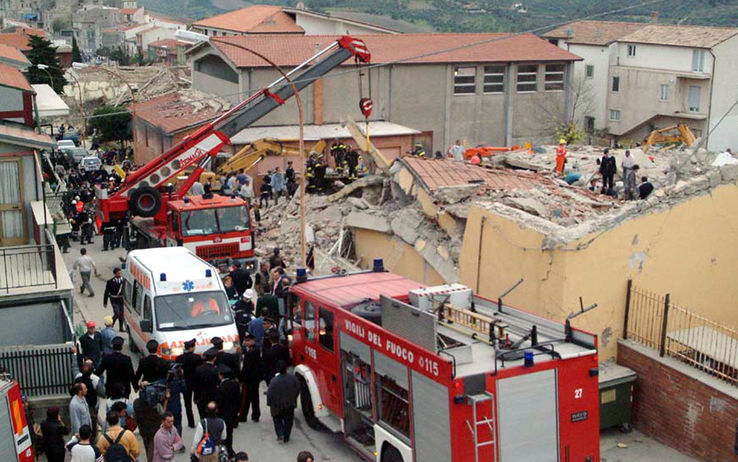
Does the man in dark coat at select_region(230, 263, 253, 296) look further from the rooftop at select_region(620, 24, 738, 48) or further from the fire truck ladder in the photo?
the rooftop at select_region(620, 24, 738, 48)

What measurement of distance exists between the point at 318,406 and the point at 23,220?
357 inches

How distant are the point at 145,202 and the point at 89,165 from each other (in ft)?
57.3

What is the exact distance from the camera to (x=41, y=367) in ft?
48.7

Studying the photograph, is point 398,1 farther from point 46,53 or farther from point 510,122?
point 510,122

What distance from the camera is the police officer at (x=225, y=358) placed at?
14461mm

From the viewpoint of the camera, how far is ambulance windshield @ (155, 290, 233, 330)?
16281 millimetres

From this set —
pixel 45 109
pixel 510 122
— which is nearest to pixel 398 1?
pixel 510 122

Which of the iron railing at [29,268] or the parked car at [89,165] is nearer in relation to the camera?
the iron railing at [29,268]

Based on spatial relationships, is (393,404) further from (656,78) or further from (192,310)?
(656,78)

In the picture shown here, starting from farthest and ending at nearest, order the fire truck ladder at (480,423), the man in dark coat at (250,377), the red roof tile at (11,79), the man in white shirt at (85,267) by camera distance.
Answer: the man in white shirt at (85,267) → the red roof tile at (11,79) → the man in dark coat at (250,377) → the fire truck ladder at (480,423)

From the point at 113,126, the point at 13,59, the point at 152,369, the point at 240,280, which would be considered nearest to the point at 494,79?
the point at 113,126

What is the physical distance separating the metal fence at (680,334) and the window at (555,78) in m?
33.9

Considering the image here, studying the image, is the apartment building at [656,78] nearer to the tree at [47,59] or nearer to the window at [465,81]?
the window at [465,81]

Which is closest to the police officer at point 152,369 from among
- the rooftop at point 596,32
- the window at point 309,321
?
the window at point 309,321
